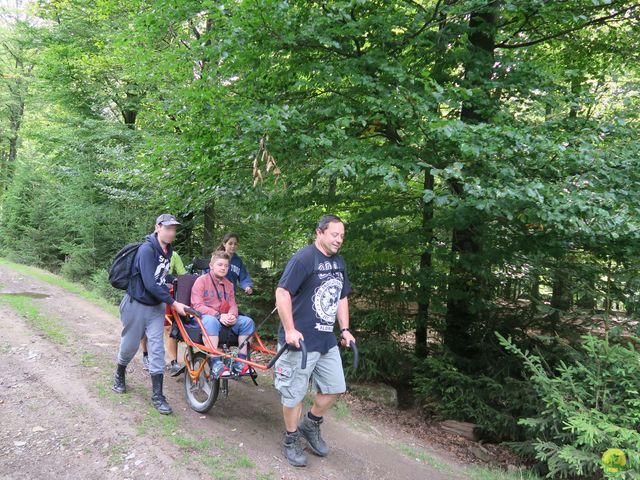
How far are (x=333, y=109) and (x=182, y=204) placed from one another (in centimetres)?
287

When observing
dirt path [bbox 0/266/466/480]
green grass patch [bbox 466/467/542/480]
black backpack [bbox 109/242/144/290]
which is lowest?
green grass patch [bbox 466/467/542/480]

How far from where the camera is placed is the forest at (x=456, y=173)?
4.19 metres

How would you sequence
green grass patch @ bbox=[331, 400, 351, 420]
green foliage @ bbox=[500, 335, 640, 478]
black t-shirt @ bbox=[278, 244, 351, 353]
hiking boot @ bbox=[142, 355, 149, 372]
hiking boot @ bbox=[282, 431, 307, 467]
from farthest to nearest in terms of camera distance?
1. hiking boot @ bbox=[142, 355, 149, 372]
2. green grass patch @ bbox=[331, 400, 351, 420]
3. hiking boot @ bbox=[282, 431, 307, 467]
4. black t-shirt @ bbox=[278, 244, 351, 353]
5. green foliage @ bbox=[500, 335, 640, 478]

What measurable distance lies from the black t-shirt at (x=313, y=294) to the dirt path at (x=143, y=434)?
46.0 inches

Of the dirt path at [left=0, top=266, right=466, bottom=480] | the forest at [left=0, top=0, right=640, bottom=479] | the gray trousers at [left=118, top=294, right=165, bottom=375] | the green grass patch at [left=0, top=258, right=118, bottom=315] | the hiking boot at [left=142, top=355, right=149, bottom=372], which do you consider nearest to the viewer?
the dirt path at [left=0, top=266, right=466, bottom=480]

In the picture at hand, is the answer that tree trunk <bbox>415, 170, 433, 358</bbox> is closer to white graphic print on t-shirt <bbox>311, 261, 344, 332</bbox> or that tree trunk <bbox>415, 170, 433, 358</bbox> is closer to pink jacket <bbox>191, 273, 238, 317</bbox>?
white graphic print on t-shirt <bbox>311, 261, 344, 332</bbox>

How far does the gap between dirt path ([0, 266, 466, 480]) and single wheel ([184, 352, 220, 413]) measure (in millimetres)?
146

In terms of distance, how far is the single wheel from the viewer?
4.46 metres

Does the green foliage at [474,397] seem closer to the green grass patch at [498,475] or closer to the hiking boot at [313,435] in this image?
the green grass patch at [498,475]

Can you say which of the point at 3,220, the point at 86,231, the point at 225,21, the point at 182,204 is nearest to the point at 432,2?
the point at 225,21

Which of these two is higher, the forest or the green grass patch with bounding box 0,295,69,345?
the forest

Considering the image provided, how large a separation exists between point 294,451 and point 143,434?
4.54 ft

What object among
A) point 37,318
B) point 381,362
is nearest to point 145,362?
point 37,318

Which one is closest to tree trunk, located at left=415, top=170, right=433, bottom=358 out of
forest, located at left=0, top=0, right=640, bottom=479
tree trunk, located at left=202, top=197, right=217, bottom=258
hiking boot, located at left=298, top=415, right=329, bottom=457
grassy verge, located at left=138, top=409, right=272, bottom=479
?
forest, located at left=0, top=0, right=640, bottom=479
